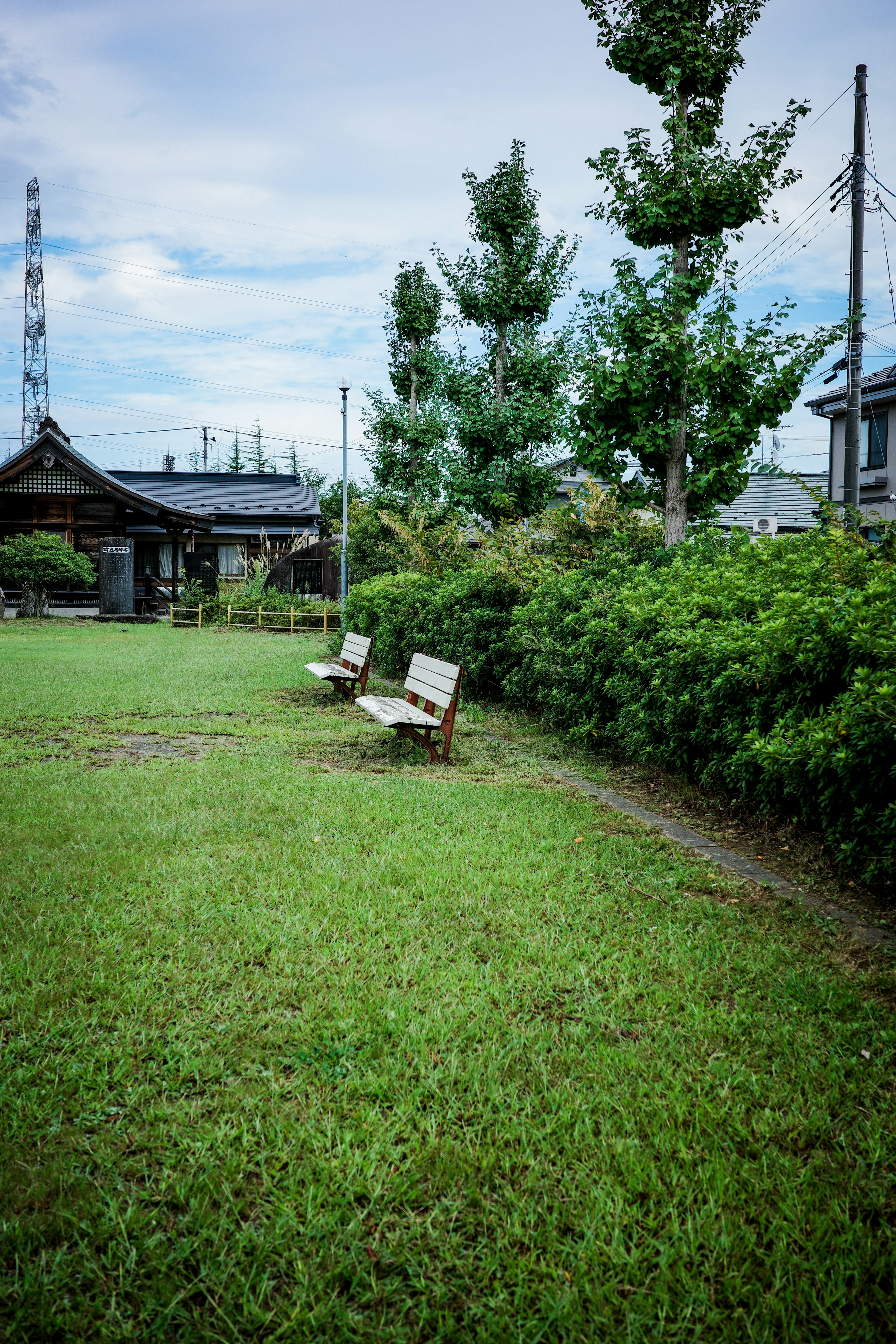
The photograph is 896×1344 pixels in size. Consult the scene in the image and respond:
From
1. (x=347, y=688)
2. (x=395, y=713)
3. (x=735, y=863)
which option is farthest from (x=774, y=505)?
(x=735, y=863)

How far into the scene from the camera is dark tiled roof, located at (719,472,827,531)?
3347 cm

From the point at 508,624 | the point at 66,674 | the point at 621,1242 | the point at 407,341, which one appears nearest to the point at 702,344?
the point at 508,624

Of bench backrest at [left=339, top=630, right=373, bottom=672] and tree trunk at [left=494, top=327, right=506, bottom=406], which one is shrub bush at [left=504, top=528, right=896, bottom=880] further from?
tree trunk at [left=494, top=327, right=506, bottom=406]

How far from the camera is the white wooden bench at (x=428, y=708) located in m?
6.68

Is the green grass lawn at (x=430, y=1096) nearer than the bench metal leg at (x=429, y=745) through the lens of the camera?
Yes

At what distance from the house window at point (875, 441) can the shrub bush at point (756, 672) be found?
74.1 ft

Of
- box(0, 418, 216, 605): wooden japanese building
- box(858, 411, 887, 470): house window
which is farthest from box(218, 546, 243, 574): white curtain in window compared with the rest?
box(858, 411, 887, 470): house window

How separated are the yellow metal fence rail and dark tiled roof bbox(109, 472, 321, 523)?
10.1 metres

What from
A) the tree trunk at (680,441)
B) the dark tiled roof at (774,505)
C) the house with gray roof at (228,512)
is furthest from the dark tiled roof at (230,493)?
the tree trunk at (680,441)

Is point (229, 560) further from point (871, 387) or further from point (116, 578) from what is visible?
point (871, 387)

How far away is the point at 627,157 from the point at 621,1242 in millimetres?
9703

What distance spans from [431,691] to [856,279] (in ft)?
45.3

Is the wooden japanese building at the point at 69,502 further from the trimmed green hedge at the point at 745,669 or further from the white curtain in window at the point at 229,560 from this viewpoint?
the trimmed green hedge at the point at 745,669

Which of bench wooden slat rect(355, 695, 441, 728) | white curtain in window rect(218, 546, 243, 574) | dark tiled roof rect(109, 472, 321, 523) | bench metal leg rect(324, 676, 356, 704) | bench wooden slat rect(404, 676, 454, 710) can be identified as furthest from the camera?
dark tiled roof rect(109, 472, 321, 523)
